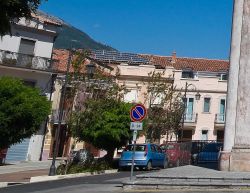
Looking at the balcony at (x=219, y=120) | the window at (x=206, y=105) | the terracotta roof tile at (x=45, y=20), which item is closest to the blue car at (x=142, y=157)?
the terracotta roof tile at (x=45, y=20)

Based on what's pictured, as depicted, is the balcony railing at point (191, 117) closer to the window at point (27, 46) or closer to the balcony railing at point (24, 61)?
the balcony railing at point (24, 61)

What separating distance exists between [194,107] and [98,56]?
39.5 feet

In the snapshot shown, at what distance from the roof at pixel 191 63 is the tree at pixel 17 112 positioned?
26.5 m

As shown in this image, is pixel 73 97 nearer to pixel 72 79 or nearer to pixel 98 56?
pixel 72 79

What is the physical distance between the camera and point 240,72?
20359 millimetres

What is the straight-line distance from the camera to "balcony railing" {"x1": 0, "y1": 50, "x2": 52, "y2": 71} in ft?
117

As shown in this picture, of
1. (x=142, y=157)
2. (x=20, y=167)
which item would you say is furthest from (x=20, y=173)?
(x=142, y=157)

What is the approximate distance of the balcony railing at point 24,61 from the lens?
117ft

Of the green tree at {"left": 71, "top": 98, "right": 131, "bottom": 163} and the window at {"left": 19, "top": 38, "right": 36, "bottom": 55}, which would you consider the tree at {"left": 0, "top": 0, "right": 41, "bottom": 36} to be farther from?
the window at {"left": 19, "top": 38, "right": 36, "bottom": 55}

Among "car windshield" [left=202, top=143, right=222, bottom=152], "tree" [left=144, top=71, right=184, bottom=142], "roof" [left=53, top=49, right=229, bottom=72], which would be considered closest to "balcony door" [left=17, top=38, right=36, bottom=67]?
"tree" [left=144, top=71, right=184, bottom=142]

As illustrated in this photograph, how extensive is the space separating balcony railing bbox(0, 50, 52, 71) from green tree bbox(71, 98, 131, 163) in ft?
38.9

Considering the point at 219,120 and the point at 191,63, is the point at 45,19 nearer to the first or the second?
the point at 191,63

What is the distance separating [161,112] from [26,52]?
40.5ft

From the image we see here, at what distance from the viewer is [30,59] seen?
121 ft
